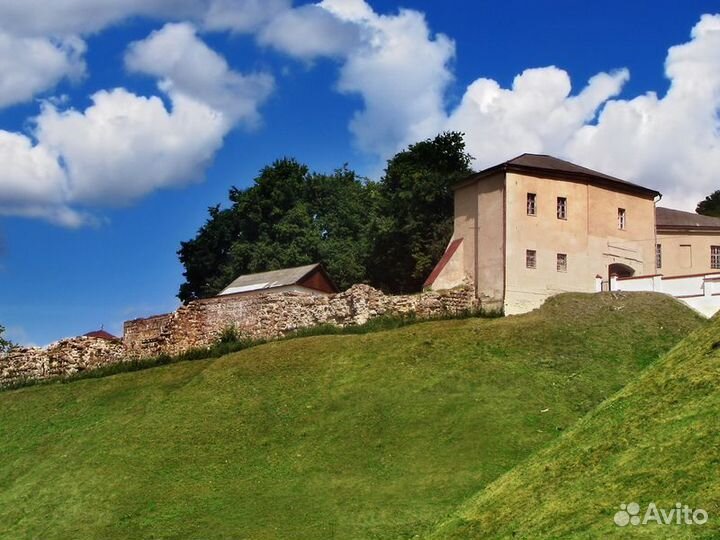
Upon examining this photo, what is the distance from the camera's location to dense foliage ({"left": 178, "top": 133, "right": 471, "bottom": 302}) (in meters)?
55.8

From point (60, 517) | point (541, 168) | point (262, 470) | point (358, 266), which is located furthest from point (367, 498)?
point (358, 266)

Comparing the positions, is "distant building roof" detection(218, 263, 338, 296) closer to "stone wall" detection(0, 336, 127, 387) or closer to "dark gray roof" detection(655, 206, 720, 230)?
"stone wall" detection(0, 336, 127, 387)

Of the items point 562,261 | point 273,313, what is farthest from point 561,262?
point 273,313

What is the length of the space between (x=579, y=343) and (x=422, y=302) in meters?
7.98

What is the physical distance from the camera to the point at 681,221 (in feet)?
170

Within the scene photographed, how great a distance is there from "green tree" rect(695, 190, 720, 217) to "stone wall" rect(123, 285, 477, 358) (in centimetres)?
4132

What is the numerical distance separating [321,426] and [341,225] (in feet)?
149

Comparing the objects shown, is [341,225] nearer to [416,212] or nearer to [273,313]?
[416,212]

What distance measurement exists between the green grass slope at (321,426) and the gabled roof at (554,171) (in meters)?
5.60

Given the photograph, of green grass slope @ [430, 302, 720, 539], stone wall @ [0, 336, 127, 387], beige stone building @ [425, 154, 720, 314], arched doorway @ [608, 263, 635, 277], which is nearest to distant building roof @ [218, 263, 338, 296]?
stone wall @ [0, 336, 127, 387]

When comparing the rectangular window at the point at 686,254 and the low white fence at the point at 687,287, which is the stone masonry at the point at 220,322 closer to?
the low white fence at the point at 687,287

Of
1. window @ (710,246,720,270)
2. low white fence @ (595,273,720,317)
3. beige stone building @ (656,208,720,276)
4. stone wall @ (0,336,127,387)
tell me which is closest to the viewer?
low white fence @ (595,273,720,317)

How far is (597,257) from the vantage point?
133ft

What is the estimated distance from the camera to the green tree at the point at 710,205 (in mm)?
73875
